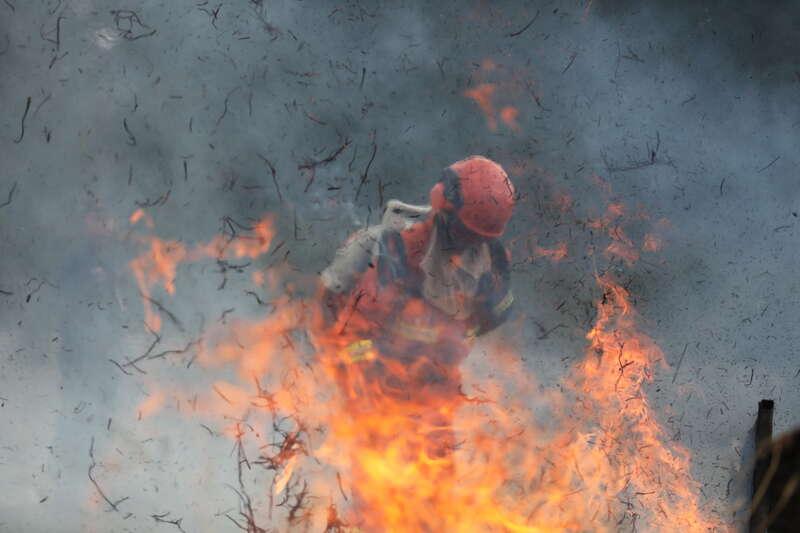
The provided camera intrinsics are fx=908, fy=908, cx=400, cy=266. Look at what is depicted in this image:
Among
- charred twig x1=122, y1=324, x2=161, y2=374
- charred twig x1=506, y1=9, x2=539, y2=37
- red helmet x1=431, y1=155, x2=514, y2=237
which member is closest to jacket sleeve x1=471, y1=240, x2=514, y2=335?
red helmet x1=431, y1=155, x2=514, y2=237

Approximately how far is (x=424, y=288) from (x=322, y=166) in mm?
693

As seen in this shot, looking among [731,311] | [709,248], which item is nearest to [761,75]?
[709,248]

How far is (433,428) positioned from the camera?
4082mm

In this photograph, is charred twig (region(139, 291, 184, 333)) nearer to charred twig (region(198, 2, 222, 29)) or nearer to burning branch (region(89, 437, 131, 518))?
burning branch (region(89, 437, 131, 518))

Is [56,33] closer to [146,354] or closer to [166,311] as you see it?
[166,311]

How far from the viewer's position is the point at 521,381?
13.5ft

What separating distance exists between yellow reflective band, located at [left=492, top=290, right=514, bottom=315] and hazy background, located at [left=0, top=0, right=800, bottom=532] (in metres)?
0.08

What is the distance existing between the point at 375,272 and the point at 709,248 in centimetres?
153

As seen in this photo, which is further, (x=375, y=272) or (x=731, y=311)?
(x=731, y=311)

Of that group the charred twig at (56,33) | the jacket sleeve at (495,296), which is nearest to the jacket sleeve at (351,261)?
the jacket sleeve at (495,296)

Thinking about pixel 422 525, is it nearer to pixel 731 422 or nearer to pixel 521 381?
pixel 521 381

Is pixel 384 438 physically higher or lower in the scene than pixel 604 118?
lower

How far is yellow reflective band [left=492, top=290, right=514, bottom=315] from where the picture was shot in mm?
4051

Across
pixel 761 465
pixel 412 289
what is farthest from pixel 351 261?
Result: pixel 761 465
